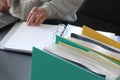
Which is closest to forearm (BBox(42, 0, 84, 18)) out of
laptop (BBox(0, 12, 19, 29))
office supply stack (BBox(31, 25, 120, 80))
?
laptop (BBox(0, 12, 19, 29))

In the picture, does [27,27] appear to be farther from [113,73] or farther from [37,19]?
[113,73]

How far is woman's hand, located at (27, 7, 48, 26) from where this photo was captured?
111 centimetres

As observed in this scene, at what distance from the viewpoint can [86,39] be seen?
0.78 metres

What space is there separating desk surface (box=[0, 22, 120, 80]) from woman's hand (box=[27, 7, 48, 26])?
0.69ft

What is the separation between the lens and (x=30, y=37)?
1024 millimetres

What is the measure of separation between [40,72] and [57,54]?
7 cm

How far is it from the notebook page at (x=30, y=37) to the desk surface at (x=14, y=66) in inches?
1.1

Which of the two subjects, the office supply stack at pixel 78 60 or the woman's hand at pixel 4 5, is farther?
the woman's hand at pixel 4 5

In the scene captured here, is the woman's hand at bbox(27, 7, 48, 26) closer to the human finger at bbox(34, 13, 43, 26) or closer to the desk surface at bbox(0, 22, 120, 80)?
the human finger at bbox(34, 13, 43, 26)

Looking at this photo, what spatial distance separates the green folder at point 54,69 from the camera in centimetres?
62

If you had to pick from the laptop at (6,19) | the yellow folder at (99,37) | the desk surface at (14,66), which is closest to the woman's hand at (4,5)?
the laptop at (6,19)

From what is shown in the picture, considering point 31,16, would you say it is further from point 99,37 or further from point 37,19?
point 99,37

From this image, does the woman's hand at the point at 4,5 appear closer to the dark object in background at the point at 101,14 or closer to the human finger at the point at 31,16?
the human finger at the point at 31,16

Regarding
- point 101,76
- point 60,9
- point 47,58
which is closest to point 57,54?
point 47,58
